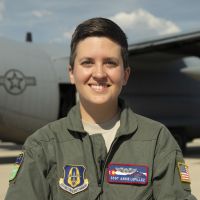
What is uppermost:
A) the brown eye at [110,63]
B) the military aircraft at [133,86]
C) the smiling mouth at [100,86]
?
the brown eye at [110,63]

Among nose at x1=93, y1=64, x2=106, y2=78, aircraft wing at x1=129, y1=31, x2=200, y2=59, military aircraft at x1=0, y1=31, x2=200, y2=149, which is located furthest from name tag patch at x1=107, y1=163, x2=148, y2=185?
aircraft wing at x1=129, y1=31, x2=200, y2=59

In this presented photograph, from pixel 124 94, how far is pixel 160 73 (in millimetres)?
1508

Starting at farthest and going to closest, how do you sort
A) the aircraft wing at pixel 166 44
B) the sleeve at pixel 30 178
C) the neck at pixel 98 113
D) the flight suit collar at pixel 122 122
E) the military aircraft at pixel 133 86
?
the aircraft wing at pixel 166 44, the military aircraft at pixel 133 86, the neck at pixel 98 113, the flight suit collar at pixel 122 122, the sleeve at pixel 30 178

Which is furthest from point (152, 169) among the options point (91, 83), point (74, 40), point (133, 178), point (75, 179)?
point (74, 40)

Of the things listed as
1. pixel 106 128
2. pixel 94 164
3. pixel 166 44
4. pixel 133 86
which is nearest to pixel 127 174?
pixel 94 164

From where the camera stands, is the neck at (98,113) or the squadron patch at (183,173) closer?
the squadron patch at (183,173)

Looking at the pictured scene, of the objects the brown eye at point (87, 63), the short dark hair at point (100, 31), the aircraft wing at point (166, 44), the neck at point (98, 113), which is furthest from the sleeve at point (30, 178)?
the aircraft wing at point (166, 44)

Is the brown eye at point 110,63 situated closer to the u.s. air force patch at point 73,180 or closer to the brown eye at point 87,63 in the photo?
the brown eye at point 87,63

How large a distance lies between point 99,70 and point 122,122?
240 millimetres

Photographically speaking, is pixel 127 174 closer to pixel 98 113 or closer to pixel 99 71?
pixel 98 113

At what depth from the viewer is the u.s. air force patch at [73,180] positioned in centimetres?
168

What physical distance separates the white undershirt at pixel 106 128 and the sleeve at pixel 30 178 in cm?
26

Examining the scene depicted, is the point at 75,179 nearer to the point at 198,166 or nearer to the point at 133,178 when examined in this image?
the point at 133,178

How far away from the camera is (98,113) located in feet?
6.22
